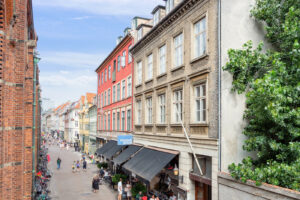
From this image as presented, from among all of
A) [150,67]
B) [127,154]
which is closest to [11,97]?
[150,67]

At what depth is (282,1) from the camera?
12.5 metres

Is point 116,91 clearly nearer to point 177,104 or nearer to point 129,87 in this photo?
point 129,87

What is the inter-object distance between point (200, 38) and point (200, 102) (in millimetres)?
3313

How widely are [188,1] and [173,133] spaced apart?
7366mm

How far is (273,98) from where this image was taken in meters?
9.57

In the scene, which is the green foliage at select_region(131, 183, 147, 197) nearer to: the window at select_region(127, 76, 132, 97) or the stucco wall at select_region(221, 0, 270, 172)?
the stucco wall at select_region(221, 0, 270, 172)

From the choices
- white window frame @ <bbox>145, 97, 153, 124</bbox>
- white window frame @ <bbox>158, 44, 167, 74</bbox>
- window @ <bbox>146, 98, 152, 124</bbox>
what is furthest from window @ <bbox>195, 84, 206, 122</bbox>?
window @ <bbox>146, 98, 152, 124</bbox>

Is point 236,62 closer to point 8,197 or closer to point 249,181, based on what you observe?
point 249,181

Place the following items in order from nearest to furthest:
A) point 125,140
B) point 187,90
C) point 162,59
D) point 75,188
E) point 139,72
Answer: point 187,90, point 162,59, point 125,140, point 139,72, point 75,188

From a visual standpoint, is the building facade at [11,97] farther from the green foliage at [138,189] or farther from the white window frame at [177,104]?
the green foliage at [138,189]

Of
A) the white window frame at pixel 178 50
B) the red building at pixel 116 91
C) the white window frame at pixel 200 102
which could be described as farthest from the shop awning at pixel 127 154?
the white window frame at pixel 200 102

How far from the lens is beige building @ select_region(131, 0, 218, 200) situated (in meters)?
12.7

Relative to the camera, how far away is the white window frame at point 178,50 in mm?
15711

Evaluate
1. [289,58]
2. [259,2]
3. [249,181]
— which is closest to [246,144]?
[249,181]
